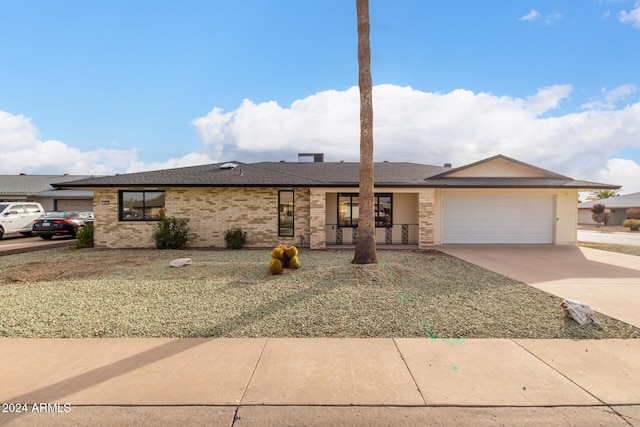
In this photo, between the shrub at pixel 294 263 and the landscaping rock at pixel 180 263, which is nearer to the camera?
the shrub at pixel 294 263

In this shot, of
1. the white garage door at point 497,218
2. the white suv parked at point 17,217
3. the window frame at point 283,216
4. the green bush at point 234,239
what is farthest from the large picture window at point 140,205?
the white garage door at point 497,218

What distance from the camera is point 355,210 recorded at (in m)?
14.9

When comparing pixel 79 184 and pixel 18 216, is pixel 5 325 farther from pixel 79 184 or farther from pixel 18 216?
pixel 18 216

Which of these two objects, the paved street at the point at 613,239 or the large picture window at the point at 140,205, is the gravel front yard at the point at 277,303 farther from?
the paved street at the point at 613,239

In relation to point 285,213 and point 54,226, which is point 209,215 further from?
point 54,226

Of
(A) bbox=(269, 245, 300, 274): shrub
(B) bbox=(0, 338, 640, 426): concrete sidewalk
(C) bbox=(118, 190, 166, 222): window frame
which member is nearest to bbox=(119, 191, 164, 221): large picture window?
(C) bbox=(118, 190, 166, 222): window frame

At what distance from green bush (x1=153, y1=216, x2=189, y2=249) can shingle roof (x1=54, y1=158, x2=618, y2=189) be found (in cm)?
156

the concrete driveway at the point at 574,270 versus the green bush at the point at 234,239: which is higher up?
the green bush at the point at 234,239

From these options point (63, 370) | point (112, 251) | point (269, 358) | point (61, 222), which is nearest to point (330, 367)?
point (269, 358)

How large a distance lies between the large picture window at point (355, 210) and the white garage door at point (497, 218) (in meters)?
2.52

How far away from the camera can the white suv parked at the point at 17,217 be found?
16606mm

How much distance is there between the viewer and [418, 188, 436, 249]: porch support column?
13.5 meters

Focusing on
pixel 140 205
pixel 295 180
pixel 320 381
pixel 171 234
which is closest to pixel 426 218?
pixel 295 180

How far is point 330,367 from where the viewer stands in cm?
375
